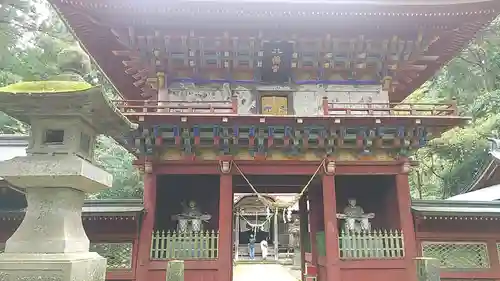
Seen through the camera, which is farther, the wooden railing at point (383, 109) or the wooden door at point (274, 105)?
the wooden door at point (274, 105)

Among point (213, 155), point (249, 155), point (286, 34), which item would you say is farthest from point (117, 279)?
point (286, 34)

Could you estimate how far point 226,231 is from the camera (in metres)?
8.37

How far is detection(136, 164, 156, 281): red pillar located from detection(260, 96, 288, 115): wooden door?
10.0 ft

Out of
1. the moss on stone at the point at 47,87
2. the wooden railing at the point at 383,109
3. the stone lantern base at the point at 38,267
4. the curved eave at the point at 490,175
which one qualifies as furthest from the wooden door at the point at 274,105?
the curved eave at the point at 490,175

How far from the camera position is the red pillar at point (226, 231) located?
8180 mm

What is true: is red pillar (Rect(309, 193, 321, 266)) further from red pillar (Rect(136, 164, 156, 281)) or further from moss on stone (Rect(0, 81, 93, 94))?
moss on stone (Rect(0, 81, 93, 94))

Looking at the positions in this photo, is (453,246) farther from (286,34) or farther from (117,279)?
(117,279)

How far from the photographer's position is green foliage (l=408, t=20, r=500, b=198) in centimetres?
1816

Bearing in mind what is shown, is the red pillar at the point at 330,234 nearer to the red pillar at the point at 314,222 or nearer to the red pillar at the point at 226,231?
the red pillar at the point at 226,231

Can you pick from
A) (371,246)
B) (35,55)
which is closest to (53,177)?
(371,246)

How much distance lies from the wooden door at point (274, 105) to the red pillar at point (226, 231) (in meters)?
1.92

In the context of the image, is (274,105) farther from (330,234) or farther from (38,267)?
(38,267)

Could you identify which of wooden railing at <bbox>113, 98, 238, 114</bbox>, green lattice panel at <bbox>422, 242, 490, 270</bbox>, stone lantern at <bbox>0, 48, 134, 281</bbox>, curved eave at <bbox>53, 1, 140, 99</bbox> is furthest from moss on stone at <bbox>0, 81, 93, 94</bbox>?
green lattice panel at <bbox>422, 242, 490, 270</bbox>

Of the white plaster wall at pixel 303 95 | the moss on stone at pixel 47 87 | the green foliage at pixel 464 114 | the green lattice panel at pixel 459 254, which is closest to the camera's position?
the moss on stone at pixel 47 87
